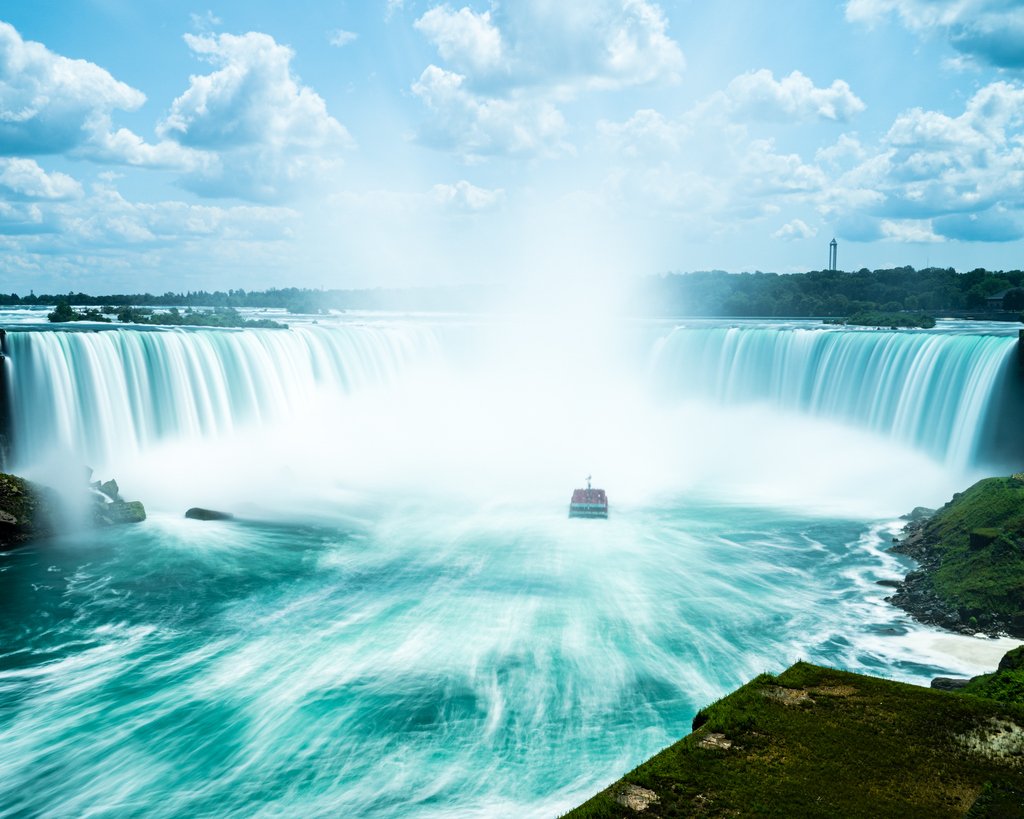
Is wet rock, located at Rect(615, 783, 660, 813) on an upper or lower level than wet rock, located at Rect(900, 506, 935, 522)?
upper

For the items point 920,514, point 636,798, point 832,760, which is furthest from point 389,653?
point 920,514

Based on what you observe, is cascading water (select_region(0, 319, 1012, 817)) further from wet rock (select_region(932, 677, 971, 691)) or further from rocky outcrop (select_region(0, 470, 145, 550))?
wet rock (select_region(932, 677, 971, 691))

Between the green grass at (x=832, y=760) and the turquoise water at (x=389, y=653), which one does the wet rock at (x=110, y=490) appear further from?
the green grass at (x=832, y=760)

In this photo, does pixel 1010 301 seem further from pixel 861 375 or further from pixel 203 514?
pixel 203 514

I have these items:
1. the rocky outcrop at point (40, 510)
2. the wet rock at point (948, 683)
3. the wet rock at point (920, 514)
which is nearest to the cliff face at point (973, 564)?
the wet rock at point (920, 514)

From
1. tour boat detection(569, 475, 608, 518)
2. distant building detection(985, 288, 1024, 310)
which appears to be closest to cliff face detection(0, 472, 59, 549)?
tour boat detection(569, 475, 608, 518)

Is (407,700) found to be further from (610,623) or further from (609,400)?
(609,400)
